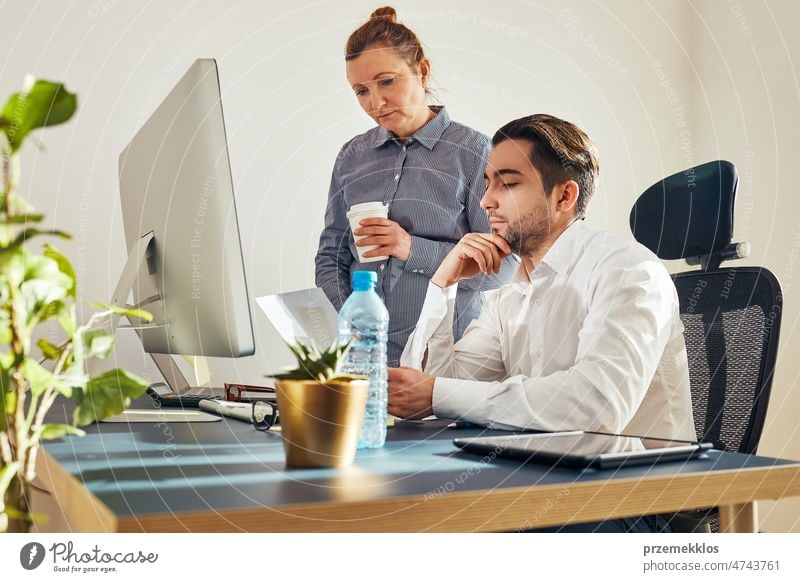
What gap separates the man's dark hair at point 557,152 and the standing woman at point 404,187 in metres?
0.40

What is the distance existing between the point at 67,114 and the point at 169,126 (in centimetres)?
59

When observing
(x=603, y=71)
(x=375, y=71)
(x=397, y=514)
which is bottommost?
(x=397, y=514)

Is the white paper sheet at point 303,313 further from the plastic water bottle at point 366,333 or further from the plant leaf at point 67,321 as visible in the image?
the plant leaf at point 67,321

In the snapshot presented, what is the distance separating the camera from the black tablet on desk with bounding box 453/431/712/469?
0.64 metres

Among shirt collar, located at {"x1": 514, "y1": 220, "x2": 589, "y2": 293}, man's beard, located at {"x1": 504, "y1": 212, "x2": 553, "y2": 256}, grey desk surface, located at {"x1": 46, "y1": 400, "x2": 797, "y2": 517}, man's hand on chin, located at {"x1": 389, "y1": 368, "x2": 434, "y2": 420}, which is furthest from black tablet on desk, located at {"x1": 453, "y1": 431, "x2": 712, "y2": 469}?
man's beard, located at {"x1": 504, "y1": 212, "x2": 553, "y2": 256}

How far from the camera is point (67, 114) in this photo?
47 cm

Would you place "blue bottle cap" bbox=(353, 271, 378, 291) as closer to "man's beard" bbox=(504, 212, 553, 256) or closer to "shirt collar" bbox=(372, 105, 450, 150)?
"man's beard" bbox=(504, 212, 553, 256)

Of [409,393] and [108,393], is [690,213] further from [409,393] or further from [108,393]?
[108,393]

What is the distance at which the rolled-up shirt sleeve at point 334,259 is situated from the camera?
6.52ft

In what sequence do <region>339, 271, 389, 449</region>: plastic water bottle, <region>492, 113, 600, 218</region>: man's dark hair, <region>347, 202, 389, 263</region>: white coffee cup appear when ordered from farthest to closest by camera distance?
<region>347, 202, 389, 263</region>: white coffee cup
<region>492, 113, 600, 218</region>: man's dark hair
<region>339, 271, 389, 449</region>: plastic water bottle

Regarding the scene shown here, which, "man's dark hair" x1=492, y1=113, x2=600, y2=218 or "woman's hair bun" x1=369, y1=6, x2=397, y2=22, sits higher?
"woman's hair bun" x1=369, y1=6, x2=397, y2=22

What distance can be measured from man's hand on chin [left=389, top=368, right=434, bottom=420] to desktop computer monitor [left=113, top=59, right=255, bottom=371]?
229mm
